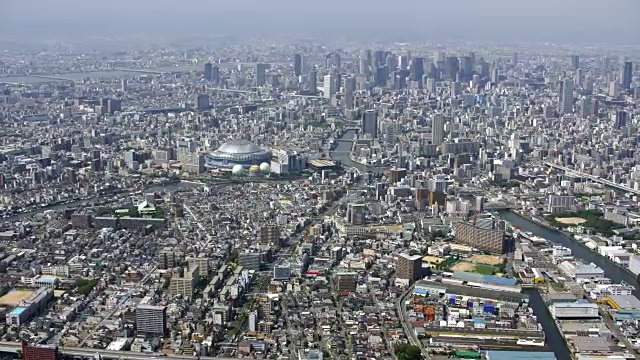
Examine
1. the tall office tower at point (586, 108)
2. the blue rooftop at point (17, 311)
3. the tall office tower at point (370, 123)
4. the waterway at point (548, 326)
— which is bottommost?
the waterway at point (548, 326)

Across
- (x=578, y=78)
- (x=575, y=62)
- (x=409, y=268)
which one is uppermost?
(x=575, y=62)

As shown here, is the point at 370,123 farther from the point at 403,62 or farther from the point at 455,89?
the point at 403,62

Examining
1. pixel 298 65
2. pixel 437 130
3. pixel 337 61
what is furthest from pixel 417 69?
pixel 437 130

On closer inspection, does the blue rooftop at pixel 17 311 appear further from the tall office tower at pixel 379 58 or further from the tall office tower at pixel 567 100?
the tall office tower at pixel 379 58

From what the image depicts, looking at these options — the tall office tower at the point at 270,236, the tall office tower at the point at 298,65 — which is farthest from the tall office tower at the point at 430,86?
the tall office tower at the point at 270,236

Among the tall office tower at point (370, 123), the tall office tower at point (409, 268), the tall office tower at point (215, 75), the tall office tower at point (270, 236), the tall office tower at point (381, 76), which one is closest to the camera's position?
the tall office tower at point (409, 268)

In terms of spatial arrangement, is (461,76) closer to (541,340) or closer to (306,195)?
(306,195)
